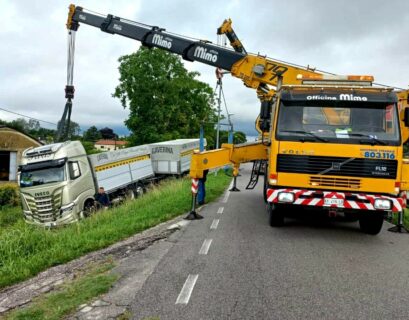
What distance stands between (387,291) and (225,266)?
2.13 m

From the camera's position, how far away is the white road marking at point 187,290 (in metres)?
4.20

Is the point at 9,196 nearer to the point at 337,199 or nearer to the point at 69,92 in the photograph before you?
the point at 69,92

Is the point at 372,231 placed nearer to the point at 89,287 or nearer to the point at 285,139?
the point at 285,139

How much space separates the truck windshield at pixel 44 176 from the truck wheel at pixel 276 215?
939cm

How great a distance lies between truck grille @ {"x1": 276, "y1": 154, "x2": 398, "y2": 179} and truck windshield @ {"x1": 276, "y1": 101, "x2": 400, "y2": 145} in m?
0.34

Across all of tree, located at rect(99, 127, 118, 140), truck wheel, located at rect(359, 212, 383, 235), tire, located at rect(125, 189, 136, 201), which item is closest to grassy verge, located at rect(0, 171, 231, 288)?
truck wheel, located at rect(359, 212, 383, 235)

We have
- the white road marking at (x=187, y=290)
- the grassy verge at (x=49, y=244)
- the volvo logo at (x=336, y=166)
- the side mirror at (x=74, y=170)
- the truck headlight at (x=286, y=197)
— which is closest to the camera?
the white road marking at (x=187, y=290)

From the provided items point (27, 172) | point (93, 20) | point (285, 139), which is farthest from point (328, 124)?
point (27, 172)

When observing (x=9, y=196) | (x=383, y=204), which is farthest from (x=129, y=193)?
(x=383, y=204)

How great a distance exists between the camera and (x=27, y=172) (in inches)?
579

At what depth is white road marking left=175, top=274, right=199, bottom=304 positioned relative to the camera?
4199 millimetres

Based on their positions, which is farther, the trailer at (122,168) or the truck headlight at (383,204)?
the trailer at (122,168)

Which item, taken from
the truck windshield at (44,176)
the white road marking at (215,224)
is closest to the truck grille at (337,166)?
the white road marking at (215,224)

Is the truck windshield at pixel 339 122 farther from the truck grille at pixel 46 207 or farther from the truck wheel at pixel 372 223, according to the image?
the truck grille at pixel 46 207
